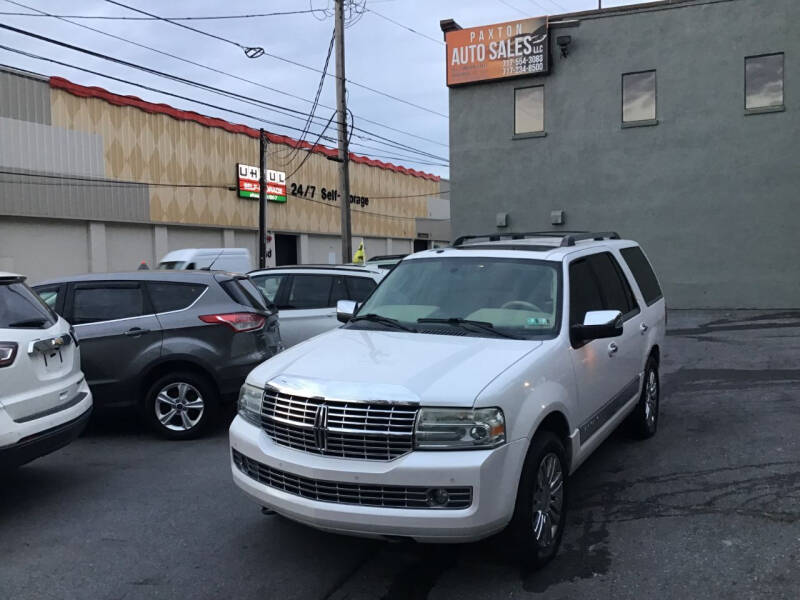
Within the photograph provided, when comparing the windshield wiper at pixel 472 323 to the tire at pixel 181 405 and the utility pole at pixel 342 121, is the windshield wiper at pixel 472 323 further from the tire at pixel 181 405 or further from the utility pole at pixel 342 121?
the utility pole at pixel 342 121

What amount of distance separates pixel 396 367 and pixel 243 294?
3985 mm

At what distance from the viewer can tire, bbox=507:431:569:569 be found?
3789 mm

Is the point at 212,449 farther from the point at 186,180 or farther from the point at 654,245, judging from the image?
the point at 186,180

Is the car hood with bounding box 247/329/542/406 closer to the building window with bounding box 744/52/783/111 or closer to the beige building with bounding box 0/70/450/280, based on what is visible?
the building window with bounding box 744/52/783/111

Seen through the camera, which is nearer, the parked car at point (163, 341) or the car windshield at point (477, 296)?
the car windshield at point (477, 296)

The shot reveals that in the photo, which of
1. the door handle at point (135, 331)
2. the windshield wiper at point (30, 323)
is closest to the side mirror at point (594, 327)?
the windshield wiper at point (30, 323)

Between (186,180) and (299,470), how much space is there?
34234mm

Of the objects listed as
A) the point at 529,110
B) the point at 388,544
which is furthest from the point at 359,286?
the point at 529,110

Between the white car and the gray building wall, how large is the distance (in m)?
17.9

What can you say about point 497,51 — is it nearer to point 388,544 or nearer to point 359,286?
point 359,286

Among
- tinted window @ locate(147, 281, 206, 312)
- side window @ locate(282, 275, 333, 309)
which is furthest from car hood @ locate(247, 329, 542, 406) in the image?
side window @ locate(282, 275, 333, 309)

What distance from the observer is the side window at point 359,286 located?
384 inches

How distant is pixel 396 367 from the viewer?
397cm

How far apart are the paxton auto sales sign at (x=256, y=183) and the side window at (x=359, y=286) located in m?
29.7
